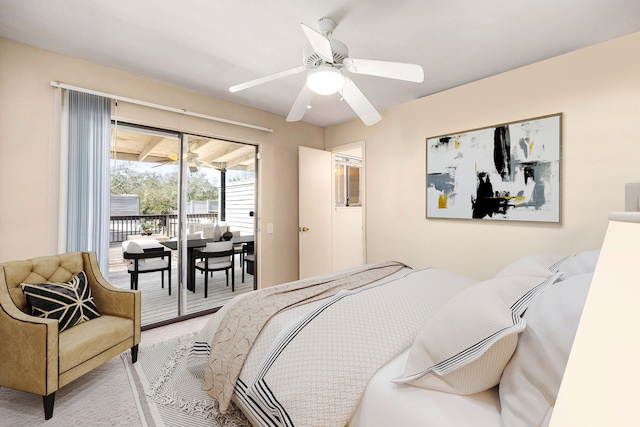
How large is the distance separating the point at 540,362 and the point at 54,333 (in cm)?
230

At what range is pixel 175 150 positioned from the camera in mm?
3285

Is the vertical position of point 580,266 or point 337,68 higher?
point 337,68

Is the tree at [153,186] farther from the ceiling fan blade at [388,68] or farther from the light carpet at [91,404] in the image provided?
the ceiling fan blade at [388,68]

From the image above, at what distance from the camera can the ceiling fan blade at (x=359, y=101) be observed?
205 centimetres

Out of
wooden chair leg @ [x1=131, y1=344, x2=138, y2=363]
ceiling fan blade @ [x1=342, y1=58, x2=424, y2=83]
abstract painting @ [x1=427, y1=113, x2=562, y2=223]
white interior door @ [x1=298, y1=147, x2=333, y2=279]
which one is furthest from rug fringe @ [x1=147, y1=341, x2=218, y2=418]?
abstract painting @ [x1=427, y1=113, x2=562, y2=223]

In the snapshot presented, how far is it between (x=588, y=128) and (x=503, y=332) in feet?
7.99

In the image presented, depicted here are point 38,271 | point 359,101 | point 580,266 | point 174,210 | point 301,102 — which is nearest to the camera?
point 580,266

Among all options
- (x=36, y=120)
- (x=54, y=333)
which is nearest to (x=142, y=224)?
(x=36, y=120)

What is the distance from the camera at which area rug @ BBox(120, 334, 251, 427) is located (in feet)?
5.52

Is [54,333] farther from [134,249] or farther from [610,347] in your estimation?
[610,347]

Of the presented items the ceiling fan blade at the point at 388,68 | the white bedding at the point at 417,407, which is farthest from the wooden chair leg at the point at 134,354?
the ceiling fan blade at the point at 388,68

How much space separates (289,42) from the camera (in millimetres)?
2289

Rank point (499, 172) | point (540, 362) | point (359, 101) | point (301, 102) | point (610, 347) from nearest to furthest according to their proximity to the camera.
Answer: point (610, 347), point (540, 362), point (359, 101), point (301, 102), point (499, 172)

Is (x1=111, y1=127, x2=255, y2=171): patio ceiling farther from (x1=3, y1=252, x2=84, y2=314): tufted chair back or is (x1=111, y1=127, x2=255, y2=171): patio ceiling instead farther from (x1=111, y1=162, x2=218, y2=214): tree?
(x1=3, y1=252, x2=84, y2=314): tufted chair back
